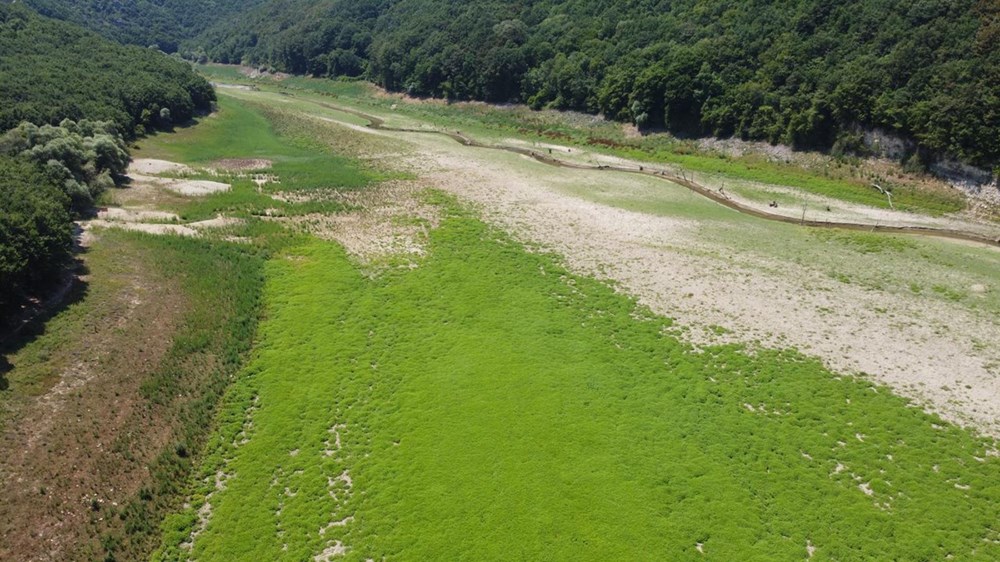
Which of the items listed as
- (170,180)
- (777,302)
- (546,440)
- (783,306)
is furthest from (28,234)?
(783,306)

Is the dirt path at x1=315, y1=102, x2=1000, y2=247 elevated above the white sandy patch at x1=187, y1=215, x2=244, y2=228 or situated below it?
above

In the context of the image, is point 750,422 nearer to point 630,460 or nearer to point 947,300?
point 630,460

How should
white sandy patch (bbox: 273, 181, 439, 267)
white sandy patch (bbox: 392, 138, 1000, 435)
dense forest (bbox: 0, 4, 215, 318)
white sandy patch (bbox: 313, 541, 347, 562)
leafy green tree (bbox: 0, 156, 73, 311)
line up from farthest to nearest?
1. white sandy patch (bbox: 273, 181, 439, 267)
2. dense forest (bbox: 0, 4, 215, 318)
3. leafy green tree (bbox: 0, 156, 73, 311)
4. white sandy patch (bbox: 392, 138, 1000, 435)
5. white sandy patch (bbox: 313, 541, 347, 562)

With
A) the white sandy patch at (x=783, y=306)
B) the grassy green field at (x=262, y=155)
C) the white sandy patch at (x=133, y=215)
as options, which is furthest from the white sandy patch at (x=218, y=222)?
the white sandy patch at (x=783, y=306)

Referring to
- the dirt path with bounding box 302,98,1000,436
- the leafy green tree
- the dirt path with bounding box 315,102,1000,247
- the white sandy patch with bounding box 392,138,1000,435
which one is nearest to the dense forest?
the leafy green tree

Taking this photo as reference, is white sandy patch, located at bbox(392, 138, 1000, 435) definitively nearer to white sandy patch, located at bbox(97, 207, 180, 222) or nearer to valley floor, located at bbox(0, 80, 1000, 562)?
valley floor, located at bbox(0, 80, 1000, 562)

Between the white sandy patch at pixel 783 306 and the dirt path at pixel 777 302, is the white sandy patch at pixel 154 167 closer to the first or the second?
the dirt path at pixel 777 302

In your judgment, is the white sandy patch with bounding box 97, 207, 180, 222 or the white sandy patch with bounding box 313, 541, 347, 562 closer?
the white sandy patch with bounding box 313, 541, 347, 562
